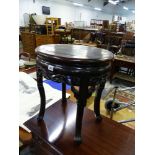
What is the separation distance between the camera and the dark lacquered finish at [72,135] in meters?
0.69

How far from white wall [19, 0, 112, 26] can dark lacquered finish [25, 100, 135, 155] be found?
5468 mm

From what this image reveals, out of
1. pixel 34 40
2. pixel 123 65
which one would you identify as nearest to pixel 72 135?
pixel 123 65

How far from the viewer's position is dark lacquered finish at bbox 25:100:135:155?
686 mm

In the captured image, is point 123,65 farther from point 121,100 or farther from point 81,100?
point 81,100

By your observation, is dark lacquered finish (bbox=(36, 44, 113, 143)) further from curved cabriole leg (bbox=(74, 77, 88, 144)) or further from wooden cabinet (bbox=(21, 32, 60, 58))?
wooden cabinet (bbox=(21, 32, 60, 58))

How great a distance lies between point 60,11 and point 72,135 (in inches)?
381

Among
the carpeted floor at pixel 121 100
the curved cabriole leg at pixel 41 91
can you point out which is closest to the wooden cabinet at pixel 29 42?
the carpeted floor at pixel 121 100

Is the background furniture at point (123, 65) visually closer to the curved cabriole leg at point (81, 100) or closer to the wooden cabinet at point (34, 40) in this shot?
the wooden cabinet at point (34, 40)

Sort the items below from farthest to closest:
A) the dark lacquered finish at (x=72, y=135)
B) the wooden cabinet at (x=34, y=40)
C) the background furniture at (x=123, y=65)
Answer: the wooden cabinet at (x=34, y=40) → the background furniture at (x=123, y=65) → the dark lacquered finish at (x=72, y=135)

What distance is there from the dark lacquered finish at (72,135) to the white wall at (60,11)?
5468 millimetres

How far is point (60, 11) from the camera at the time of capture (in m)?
9.38
